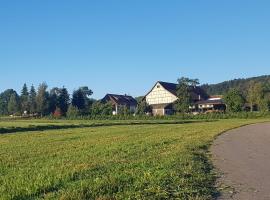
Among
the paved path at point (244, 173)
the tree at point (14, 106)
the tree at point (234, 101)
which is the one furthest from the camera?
the tree at point (14, 106)

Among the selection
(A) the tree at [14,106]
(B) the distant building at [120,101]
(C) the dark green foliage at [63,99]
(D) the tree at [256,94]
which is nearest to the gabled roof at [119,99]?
(B) the distant building at [120,101]

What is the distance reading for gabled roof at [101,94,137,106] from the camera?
14806 centimetres

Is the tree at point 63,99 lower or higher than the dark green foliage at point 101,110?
higher

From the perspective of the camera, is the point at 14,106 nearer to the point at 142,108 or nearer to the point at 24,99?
the point at 24,99

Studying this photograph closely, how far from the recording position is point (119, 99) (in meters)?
153

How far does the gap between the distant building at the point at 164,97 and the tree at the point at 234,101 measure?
24495mm

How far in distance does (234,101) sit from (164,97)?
35.5m

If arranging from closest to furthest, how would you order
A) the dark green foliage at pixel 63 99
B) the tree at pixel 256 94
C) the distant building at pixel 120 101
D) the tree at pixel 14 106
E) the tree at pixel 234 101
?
the tree at pixel 234 101, the tree at pixel 256 94, the dark green foliage at pixel 63 99, the distant building at pixel 120 101, the tree at pixel 14 106

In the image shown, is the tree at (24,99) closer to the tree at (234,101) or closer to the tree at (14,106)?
the tree at (14,106)

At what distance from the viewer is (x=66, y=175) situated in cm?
1123

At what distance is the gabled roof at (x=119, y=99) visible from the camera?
486 ft

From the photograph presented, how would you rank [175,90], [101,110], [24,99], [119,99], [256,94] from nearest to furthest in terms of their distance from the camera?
[256,94]
[101,110]
[175,90]
[119,99]
[24,99]

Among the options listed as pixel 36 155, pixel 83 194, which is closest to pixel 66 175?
pixel 83 194

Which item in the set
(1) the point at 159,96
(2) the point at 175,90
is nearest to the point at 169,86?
(1) the point at 159,96
